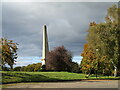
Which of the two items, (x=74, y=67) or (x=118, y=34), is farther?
(x=74, y=67)

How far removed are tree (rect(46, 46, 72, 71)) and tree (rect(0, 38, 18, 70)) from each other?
13622 millimetres

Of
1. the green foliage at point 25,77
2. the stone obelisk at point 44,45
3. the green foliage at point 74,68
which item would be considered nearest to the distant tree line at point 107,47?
the green foliage at point 25,77

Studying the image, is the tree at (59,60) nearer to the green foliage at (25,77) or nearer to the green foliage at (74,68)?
the green foliage at (74,68)

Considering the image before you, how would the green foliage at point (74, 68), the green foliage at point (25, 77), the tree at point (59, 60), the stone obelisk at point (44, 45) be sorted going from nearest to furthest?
the green foliage at point (25, 77) < the tree at point (59, 60) < the green foliage at point (74, 68) < the stone obelisk at point (44, 45)

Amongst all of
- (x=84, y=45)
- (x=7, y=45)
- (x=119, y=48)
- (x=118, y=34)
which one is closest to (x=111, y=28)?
(x=118, y=34)

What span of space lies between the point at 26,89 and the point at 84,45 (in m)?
15.9

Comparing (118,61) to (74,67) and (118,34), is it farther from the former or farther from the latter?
(74,67)

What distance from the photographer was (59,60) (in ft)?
93.4

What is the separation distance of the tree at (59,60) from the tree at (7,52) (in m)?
13.6

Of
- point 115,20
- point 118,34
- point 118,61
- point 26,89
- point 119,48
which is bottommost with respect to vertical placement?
point 26,89

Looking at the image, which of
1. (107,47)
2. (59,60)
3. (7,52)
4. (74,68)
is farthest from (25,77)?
(74,68)

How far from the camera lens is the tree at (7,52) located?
13852mm

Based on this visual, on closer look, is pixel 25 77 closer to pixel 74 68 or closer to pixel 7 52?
pixel 7 52

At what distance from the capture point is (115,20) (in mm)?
19719
